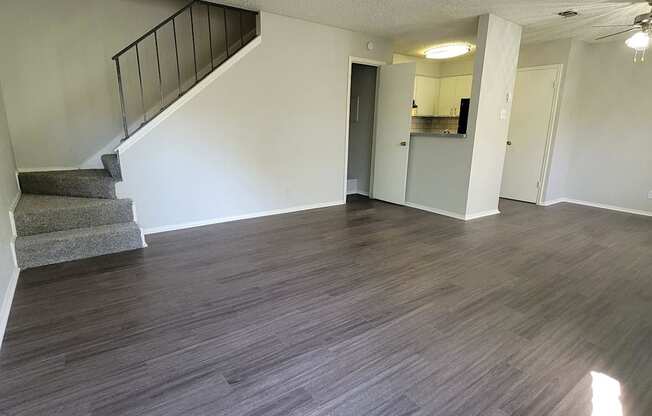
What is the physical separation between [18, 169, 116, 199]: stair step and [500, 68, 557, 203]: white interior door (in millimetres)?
6122

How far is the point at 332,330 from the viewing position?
2148 millimetres

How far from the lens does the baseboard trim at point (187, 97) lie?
3635 mm

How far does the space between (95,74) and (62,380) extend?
12.4ft

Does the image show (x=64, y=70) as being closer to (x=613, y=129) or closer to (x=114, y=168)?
(x=114, y=168)

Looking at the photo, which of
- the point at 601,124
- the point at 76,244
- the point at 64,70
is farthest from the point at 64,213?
the point at 601,124

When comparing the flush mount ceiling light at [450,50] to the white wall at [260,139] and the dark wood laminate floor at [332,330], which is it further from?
the dark wood laminate floor at [332,330]

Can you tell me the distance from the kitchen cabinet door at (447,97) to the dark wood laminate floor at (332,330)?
160 inches

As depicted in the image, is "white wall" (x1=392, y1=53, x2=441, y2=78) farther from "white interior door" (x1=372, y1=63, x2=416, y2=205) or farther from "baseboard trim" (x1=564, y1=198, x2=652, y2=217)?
"baseboard trim" (x1=564, y1=198, x2=652, y2=217)

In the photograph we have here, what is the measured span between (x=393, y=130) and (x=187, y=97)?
303 centimetres

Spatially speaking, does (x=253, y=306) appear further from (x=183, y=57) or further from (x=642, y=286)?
(x=183, y=57)

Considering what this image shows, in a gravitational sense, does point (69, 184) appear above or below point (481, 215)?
above

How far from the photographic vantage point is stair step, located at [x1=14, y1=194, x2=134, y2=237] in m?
3.08

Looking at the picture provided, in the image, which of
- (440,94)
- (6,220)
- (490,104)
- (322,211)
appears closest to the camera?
(6,220)

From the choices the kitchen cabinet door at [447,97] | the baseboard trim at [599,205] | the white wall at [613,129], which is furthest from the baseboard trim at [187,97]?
the baseboard trim at [599,205]
